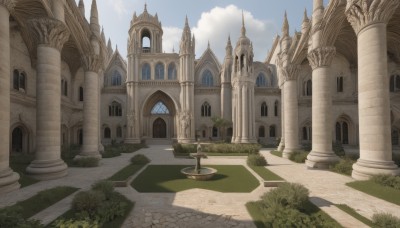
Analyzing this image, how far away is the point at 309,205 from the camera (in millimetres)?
7648

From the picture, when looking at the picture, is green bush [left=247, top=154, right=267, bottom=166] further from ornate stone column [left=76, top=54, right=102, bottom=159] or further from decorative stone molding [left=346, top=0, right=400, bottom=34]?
ornate stone column [left=76, top=54, right=102, bottom=159]

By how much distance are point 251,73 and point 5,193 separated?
31.2m

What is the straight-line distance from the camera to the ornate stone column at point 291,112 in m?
20.2

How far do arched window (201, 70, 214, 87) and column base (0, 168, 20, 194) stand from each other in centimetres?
3531

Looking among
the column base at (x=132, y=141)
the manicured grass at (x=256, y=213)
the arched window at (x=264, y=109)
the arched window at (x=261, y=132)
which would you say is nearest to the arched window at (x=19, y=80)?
the column base at (x=132, y=141)

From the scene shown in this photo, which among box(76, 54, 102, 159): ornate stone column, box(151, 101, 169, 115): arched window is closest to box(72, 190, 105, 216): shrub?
box(76, 54, 102, 159): ornate stone column

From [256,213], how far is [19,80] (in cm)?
2283

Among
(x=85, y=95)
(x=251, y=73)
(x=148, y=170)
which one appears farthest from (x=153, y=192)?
(x=251, y=73)

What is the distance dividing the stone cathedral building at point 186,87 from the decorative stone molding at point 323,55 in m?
0.07

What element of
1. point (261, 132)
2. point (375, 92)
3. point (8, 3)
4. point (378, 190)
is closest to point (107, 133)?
point (261, 132)

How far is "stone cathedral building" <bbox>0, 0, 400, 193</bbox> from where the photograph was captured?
10281 mm

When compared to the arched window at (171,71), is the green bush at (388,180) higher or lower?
lower

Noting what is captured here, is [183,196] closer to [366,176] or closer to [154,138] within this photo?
[366,176]

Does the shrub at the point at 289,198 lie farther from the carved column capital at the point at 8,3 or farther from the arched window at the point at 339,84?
the arched window at the point at 339,84
